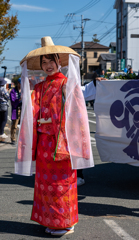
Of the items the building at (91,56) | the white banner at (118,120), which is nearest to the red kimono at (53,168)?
the white banner at (118,120)

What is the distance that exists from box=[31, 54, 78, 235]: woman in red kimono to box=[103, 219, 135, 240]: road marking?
1.56ft

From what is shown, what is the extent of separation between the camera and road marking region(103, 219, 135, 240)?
3.53 m

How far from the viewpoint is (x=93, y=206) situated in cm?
457

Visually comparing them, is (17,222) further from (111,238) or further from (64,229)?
(111,238)

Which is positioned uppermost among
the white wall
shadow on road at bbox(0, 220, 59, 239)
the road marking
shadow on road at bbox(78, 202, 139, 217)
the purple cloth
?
the white wall

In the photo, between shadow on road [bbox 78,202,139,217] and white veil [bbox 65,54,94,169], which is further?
shadow on road [bbox 78,202,139,217]

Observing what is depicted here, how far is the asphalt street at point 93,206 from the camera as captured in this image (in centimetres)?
366

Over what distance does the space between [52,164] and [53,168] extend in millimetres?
41

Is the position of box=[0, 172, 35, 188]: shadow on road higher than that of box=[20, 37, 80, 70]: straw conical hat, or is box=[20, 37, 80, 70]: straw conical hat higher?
box=[20, 37, 80, 70]: straw conical hat

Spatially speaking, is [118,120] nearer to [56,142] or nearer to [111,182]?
[111,182]

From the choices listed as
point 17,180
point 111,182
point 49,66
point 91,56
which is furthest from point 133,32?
point 91,56

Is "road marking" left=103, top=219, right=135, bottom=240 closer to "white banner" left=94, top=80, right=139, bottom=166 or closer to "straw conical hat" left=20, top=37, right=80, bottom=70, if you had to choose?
"white banner" left=94, top=80, right=139, bottom=166

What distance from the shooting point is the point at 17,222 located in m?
3.99

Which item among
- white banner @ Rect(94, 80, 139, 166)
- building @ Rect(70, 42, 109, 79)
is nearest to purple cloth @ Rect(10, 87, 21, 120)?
white banner @ Rect(94, 80, 139, 166)
